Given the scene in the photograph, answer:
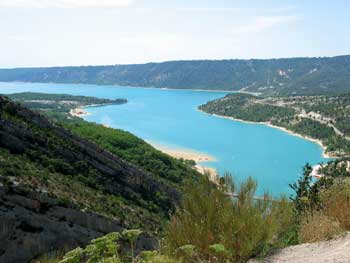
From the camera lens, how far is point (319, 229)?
5.77 metres

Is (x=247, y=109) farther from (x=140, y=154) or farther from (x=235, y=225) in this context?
(x=235, y=225)

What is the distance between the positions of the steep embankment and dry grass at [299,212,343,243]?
472 cm

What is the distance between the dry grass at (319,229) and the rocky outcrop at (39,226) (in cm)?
371

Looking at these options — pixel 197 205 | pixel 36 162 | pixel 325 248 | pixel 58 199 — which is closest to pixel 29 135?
pixel 36 162

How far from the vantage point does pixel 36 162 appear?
1722 centimetres

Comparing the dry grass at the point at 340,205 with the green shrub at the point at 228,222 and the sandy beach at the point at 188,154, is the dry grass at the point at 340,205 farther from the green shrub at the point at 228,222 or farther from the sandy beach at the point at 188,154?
the sandy beach at the point at 188,154

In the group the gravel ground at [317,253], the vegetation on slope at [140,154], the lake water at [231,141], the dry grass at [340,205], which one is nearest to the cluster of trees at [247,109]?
the lake water at [231,141]

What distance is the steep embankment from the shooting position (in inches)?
366

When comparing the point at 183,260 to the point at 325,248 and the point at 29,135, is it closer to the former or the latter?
the point at 325,248

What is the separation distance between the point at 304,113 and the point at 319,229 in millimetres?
120318

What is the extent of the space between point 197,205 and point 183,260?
1.03 m

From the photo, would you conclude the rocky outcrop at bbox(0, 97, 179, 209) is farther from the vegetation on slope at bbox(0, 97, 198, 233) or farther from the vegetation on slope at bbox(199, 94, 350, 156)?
the vegetation on slope at bbox(199, 94, 350, 156)

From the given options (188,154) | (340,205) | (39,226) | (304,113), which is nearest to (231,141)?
(188,154)

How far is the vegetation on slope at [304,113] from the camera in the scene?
94250mm
